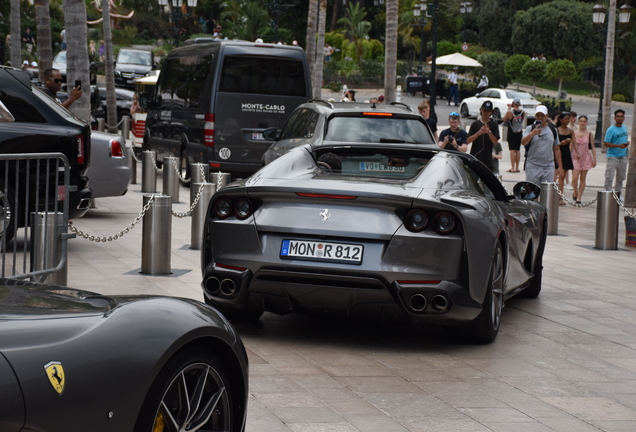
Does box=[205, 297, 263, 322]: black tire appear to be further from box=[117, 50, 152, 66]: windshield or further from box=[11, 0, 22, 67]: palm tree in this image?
box=[117, 50, 152, 66]: windshield

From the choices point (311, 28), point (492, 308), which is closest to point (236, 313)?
point (492, 308)

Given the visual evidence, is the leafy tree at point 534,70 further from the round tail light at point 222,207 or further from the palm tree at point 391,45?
the round tail light at point 222,207

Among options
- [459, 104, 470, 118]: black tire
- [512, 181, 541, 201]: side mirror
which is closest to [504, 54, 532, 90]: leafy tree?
[459, 104, 470, 118]: black tire

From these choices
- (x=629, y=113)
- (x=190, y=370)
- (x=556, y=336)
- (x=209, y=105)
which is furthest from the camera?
(x=629, y=113)

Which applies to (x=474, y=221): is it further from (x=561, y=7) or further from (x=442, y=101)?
(x=561, y=7)

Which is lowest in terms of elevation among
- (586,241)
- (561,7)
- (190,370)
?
(586,241)

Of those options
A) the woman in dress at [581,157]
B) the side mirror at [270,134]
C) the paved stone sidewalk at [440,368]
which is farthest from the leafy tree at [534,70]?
the paved stone sidewalk at [440,368]

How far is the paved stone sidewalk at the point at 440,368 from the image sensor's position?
Answer: 509 centimetres

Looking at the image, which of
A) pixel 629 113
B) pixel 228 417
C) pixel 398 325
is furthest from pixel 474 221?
pixel 629 113

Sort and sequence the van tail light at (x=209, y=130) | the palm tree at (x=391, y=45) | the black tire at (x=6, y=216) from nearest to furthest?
the black tire at (x=6, y=216) → the van tail light at (x=209, y=130) → the palm tree at (x=391, y=45)

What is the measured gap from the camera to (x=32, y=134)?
978cm

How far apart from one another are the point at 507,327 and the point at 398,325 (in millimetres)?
848

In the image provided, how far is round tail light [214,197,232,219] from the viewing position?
6656mm

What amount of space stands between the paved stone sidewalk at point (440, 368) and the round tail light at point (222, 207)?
843 millimetres
